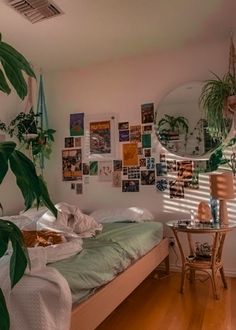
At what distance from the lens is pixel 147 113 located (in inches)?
138

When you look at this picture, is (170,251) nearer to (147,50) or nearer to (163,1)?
(147,50)

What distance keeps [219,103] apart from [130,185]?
4.18 ft

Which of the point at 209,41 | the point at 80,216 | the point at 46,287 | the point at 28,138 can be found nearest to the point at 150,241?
the point at 80,216

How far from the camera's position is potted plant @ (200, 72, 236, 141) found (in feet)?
9.80

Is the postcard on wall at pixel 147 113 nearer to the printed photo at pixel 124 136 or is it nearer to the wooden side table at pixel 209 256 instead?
the printed photo at pixel 124 136

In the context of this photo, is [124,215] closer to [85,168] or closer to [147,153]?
[147,153]

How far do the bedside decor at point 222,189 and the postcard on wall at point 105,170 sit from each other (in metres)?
1.22

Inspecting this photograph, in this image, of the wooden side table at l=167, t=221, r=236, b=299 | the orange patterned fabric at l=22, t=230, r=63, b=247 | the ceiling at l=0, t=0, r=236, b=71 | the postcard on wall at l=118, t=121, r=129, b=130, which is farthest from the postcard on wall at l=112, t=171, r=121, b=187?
the orange patterned fabric at l=22, t=230, r=63, b=247

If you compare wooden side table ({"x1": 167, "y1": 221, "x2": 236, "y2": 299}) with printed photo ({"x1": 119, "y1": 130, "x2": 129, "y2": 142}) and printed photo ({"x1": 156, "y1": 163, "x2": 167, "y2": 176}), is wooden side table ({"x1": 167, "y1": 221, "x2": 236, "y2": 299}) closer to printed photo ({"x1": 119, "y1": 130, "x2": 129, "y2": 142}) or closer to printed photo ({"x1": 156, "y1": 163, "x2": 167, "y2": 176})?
printed photo ({"x1": 156, "y1": 163, "x2": 167, "y2": 176})

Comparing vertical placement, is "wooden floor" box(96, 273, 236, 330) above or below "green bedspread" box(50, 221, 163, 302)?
below

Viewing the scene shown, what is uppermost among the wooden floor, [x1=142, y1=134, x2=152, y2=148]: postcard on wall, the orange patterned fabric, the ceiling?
the ceiling

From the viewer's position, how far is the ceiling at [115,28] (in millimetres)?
2541

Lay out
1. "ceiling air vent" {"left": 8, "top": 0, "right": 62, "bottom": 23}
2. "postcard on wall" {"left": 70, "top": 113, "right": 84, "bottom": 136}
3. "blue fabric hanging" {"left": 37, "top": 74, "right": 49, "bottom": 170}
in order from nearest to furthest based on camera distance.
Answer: "ceiling air vent" {"left": 8, "top": 0, "right": 62, "bottom": 23}, "postcard on wall" {"left": 70, "top": 113, "right": 84, "bottom": 136}, "blue fabric hanging" {"left": 37, "top": 74, "right": 49, "bottom": 170}

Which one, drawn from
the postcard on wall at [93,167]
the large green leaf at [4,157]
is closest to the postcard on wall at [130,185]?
the postcard on wall at [93,167]
